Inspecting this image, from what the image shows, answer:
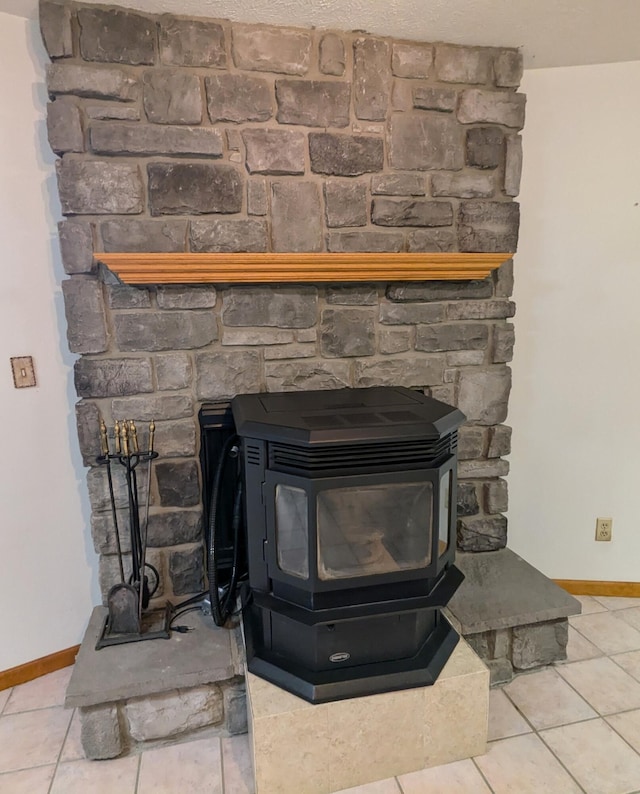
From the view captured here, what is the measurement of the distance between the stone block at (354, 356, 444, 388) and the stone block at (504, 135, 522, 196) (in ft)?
2.35

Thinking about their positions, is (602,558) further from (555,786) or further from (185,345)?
(185,345)

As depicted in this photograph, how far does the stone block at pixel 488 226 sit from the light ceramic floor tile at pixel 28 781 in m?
2.26

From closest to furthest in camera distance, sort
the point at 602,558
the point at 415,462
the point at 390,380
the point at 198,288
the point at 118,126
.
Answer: the point at 415,462
the point at 118,126
the point at 198,288
the point at 390,380
the point at 602,558

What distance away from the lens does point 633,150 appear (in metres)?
2.17

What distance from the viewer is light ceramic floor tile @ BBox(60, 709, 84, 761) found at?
1.66 meters

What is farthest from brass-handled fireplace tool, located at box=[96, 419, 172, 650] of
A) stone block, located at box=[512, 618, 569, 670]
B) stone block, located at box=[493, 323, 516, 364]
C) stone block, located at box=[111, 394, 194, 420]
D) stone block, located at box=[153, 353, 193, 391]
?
stone block, located at box=[493, 323, 516, 364]

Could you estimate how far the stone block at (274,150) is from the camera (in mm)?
1790

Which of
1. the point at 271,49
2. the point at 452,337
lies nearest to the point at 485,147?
the point at 452,337

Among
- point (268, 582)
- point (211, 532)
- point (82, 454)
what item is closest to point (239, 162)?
point (82, 454)

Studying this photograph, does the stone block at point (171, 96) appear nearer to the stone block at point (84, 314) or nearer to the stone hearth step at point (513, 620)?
the stone block at point (84, 314)

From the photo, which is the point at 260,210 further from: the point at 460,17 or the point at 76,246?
the point at 460,17

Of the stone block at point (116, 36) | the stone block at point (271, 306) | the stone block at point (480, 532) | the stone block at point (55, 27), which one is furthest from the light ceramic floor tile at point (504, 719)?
the stone block at point (55, 27)

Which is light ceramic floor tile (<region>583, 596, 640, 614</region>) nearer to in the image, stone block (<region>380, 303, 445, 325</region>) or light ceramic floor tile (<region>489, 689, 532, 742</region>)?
light ceramic floor tile (<region>489, 689, 532, 742</region>)

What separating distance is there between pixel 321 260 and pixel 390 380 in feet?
1.83
